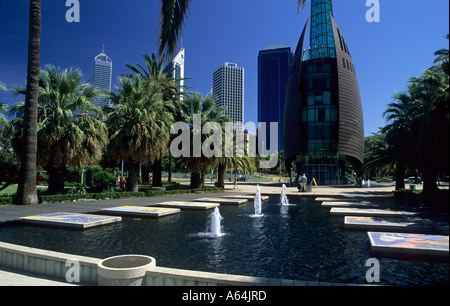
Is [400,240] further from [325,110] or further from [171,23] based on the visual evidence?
[325,110]

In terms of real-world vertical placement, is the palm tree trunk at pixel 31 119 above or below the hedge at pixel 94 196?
above

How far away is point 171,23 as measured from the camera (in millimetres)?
5535

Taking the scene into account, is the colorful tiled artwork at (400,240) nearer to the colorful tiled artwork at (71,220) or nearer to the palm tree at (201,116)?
the colorful tiled artwork at (71,220)

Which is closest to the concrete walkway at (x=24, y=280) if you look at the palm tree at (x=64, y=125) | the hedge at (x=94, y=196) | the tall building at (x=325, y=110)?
the hedge at (x=94, y=196)

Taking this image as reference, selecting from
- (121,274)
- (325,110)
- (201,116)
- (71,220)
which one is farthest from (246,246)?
(325,110)

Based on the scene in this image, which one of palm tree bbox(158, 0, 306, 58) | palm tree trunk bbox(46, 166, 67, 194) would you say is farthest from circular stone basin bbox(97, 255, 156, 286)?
palm tree trunk bbox(46, 166, 67, 194)

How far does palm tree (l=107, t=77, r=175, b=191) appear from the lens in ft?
65.3

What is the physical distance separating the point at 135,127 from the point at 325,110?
40137 millimetres

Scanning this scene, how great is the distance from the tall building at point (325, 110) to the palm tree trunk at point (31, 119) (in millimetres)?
44462

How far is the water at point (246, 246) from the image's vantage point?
5.29m

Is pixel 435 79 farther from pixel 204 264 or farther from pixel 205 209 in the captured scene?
pixel 204 264

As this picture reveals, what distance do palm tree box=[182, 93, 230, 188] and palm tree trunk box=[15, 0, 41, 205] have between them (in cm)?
1343

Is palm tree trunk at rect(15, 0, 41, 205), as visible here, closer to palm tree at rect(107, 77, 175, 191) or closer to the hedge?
the hedge
